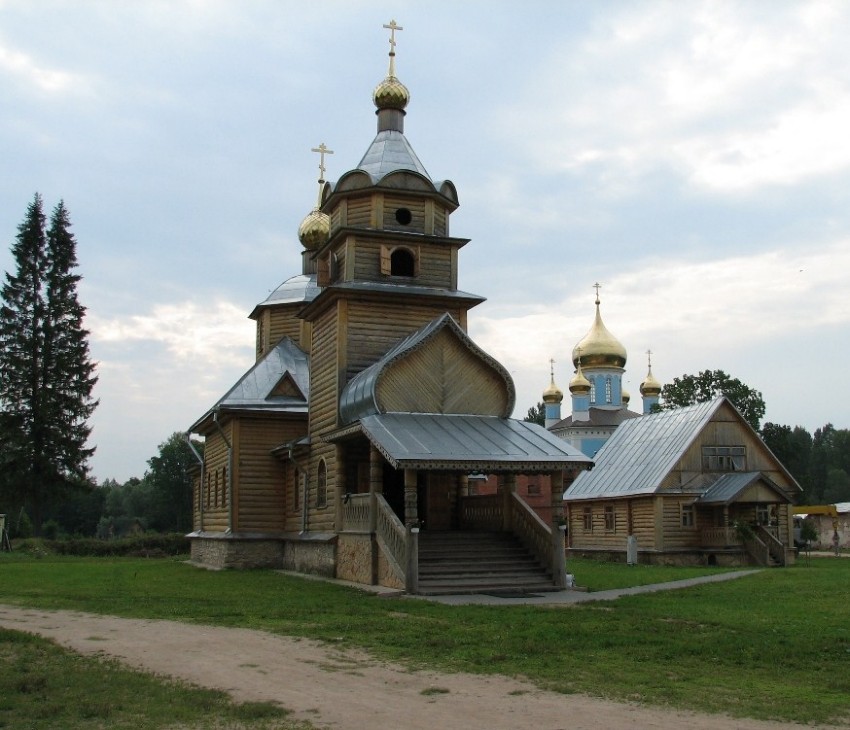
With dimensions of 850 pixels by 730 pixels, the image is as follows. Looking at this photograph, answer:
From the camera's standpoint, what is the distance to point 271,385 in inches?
1153

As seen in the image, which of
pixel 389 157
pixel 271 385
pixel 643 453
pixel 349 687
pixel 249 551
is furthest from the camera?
pixel 643 453

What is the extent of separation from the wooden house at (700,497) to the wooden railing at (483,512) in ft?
31.2

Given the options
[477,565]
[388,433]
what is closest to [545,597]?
[477,565]

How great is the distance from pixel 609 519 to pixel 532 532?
14.7 metres

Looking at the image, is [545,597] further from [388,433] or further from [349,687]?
[349,687]

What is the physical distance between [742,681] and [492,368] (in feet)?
42.7

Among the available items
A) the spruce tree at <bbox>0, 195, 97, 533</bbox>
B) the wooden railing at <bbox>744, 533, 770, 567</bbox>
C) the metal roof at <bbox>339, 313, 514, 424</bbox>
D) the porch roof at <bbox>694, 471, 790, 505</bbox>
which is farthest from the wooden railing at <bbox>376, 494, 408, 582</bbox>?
the spruce tree at <bbox>0, 195, 97, 533</bbox>

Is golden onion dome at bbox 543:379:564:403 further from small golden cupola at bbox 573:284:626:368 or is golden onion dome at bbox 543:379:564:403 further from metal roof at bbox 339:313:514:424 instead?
metal roof at bbox 339:313:514:424

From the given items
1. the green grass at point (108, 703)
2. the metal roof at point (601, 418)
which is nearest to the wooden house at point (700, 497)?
the green grass at point (108, 703)

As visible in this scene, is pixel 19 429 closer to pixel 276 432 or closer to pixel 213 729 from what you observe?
pixel 276 432

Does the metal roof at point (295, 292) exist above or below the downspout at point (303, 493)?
above

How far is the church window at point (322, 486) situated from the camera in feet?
77.0

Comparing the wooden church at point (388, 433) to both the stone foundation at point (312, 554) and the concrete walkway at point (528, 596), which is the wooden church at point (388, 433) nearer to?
the stone foundation at point (312, 554)

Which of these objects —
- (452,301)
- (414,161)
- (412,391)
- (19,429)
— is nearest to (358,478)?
(412,391)
